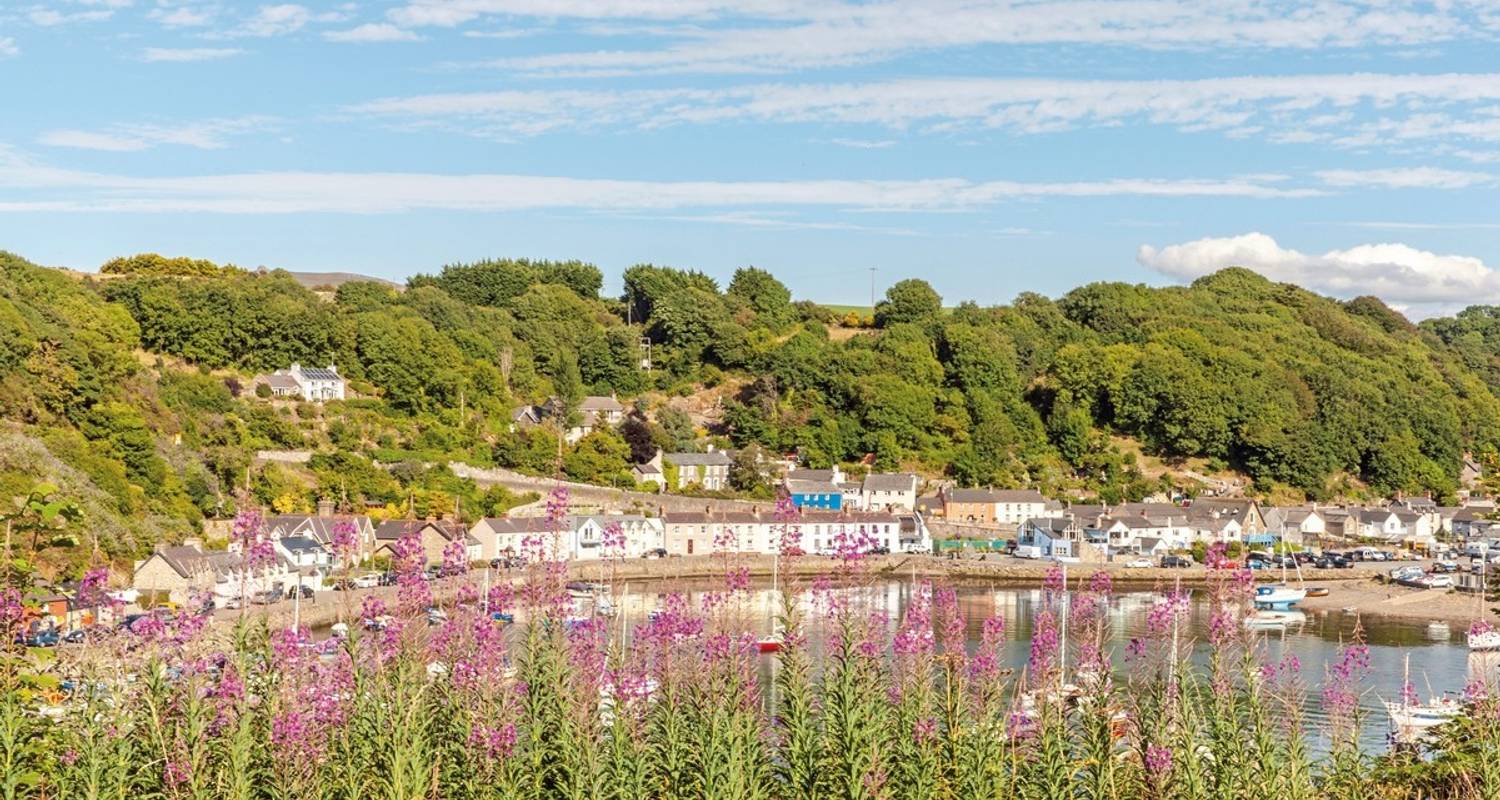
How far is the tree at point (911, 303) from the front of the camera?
6328cm

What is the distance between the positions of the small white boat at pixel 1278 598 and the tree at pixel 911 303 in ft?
92.9

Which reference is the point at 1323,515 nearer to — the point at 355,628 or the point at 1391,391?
the point at 1391,391

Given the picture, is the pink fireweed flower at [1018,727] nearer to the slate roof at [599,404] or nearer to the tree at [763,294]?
the slate roof at [599,404]

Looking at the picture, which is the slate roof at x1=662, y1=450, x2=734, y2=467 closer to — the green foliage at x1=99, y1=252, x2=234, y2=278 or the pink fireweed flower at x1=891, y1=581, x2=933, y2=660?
the green foliage at x1=99, y1=252, x2=234, y2=278

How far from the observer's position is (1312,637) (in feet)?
97.0

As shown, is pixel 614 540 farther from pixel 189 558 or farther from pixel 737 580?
pixel 189 558

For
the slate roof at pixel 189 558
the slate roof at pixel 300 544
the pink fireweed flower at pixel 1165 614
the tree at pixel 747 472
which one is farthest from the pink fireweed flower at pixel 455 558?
the tree at pixel 747 472

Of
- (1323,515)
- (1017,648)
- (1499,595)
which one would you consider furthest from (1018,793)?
(1323,515)

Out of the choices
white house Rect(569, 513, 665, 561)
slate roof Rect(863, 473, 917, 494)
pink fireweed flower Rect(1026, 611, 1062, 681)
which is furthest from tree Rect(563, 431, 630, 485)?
pink fireweed flower Rect(1026, 611, 1062, 681)

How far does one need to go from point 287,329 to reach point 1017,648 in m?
29.2

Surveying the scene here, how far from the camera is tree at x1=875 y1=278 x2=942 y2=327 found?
63281mm

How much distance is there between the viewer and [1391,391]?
61125 millimetres

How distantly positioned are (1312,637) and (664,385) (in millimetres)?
33572

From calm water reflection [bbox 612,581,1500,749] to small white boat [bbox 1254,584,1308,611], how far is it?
44.6 inches
